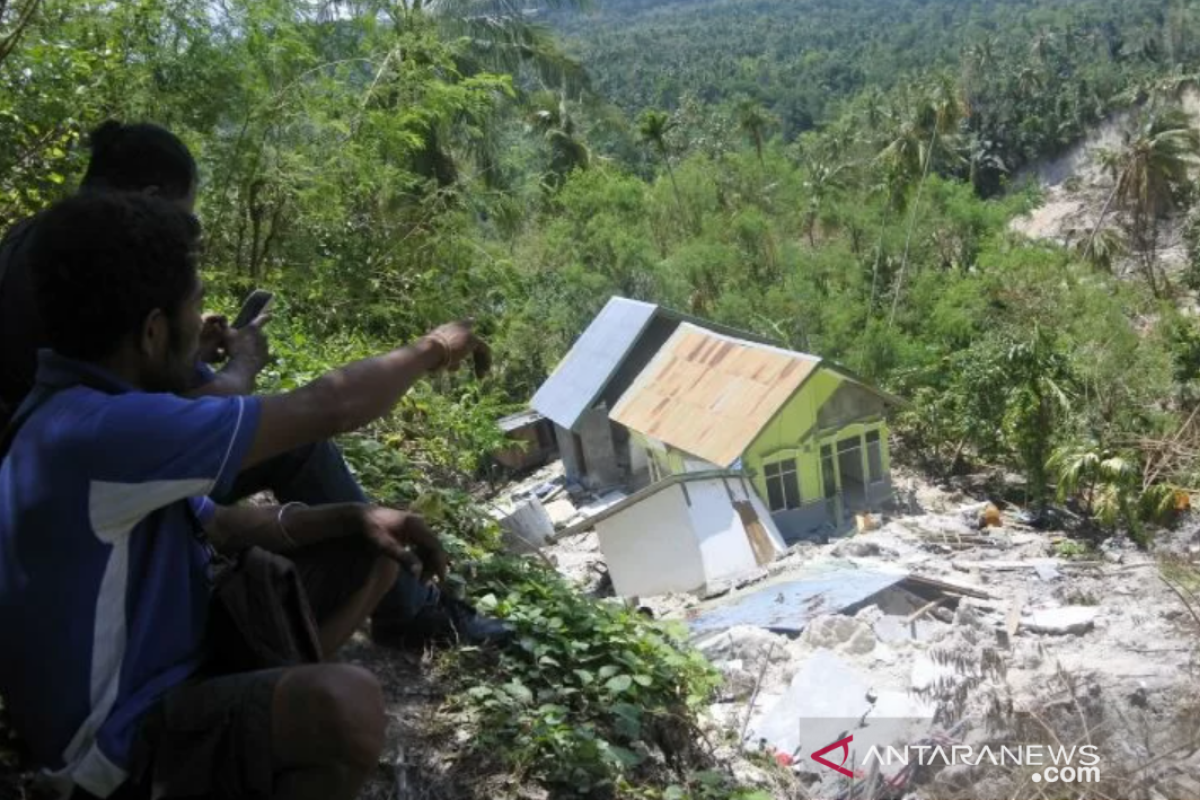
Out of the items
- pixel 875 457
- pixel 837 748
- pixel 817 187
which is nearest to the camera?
pixel 837 748

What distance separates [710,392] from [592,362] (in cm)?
341

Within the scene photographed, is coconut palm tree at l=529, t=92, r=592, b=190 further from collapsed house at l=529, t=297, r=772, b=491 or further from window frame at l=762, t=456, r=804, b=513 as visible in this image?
window frame at l=762, t=456, r=804, b=513

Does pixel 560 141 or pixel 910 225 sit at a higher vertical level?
pixel 560 141

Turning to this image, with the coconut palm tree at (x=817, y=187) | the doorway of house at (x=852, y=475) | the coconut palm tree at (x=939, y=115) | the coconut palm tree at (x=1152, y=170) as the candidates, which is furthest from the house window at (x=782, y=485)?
the coconut palm tree at (x=1152, y=170)

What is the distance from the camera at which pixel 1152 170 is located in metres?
35.9

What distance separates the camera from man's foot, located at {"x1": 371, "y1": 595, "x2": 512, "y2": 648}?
3.42m

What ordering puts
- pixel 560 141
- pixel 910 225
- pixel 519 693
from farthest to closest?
pixel 560 141 → pixel 910 225 → pixel 519 693

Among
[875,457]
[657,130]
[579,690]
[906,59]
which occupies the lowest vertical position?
[875,457]

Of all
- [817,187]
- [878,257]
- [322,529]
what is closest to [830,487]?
[878,257]

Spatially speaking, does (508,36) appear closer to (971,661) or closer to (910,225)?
(910,225)

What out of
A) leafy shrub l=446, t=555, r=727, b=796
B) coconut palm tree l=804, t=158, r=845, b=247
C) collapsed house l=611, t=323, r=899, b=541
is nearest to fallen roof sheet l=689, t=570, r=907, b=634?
collapsed house l=611, t=323, r=899, b=541

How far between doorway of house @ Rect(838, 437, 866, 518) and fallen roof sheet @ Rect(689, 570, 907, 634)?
6.86 meters

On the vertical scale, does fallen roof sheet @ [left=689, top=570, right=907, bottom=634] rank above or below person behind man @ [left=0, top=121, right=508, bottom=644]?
below

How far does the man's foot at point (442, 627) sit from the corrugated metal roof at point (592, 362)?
52.9 feet
